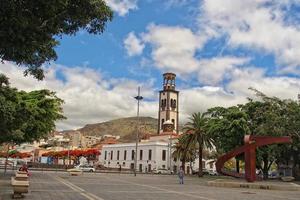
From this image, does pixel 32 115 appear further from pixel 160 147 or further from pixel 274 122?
pixel 160 147

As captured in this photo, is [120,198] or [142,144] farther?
[142,144]

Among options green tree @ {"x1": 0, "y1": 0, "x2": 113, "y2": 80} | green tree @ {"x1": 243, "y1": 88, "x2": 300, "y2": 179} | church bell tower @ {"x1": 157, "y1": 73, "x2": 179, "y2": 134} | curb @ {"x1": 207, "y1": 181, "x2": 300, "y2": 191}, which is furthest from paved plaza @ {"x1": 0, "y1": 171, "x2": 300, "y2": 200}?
church bell tower @ {"x1": 157, "y1": 73, "x2": 179, "y2": 134}

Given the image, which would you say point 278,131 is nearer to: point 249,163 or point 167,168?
point 249,163

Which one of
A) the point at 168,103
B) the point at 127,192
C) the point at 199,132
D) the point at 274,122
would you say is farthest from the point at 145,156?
the point at 127,192

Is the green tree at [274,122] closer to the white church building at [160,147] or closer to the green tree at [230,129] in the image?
the green tree at [230,129]

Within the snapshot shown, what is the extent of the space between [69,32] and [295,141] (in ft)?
147

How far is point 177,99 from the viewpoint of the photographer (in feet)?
389

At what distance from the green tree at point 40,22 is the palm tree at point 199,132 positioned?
186 ft

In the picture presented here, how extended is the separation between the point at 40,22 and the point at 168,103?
108230 millimetres

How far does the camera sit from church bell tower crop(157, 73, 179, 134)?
11619cm

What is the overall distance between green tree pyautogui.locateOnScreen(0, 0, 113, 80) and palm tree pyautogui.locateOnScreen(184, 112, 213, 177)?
56.7 m

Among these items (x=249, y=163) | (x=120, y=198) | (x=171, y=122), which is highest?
(x=171, y=122)

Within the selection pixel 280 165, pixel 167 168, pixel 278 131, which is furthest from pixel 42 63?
pixel 167 168

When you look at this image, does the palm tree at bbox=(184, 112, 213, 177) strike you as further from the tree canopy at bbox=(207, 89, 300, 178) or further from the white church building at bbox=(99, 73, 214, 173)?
the white church building at bbox=(99, 73, 214, 173)
